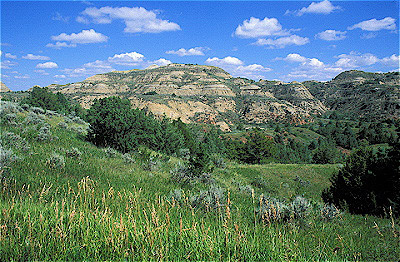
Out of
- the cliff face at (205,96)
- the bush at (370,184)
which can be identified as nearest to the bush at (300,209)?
the bush at (370,184)

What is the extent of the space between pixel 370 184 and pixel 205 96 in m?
115

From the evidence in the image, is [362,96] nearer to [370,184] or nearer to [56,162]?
[370,184]

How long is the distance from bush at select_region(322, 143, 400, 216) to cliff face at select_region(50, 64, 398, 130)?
7947 centimetres

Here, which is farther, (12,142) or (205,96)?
(205,96)

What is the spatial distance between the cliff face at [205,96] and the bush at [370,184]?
7947cm

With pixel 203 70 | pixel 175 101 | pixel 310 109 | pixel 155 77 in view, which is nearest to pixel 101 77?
pixel 155 77

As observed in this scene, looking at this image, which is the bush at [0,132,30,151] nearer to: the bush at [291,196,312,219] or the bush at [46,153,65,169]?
the bush at [46,153,65,169]

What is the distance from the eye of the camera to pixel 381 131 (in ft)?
274

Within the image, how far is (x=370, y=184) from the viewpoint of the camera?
16016 mm

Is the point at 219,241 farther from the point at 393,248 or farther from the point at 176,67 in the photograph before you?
the point at 176,67

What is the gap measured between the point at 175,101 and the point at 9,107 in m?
94.8

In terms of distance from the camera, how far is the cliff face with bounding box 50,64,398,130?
108062mm

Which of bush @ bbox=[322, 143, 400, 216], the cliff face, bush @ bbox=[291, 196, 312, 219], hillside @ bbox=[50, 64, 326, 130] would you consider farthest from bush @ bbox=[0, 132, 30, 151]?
hillside @ bbox=[50, 64, 326, 130]

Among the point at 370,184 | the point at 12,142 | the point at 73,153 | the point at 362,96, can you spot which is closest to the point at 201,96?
the point at 362,96
